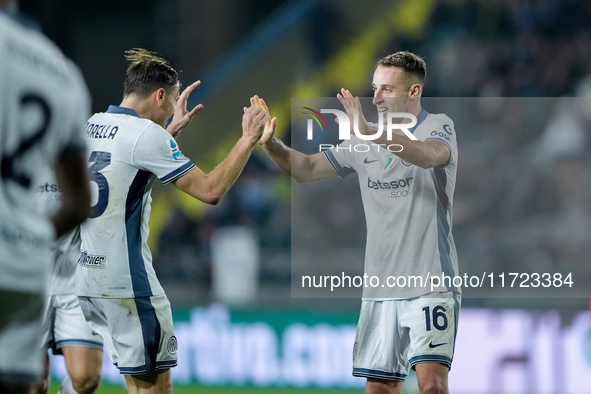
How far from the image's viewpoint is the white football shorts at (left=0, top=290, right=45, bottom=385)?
7.04ft

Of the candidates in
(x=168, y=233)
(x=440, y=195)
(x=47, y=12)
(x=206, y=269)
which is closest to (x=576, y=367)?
(x=440, y=195)

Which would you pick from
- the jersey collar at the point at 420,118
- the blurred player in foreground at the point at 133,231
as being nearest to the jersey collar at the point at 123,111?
the blurred player in foreground at the point at 133,231

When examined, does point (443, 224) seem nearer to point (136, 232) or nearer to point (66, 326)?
point (136, 232)

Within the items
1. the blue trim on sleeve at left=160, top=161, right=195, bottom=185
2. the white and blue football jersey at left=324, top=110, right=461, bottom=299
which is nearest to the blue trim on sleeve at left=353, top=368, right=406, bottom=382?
the white and blue football jersey at left=324, top=110, right=461, bottom=299

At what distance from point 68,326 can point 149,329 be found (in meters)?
1.05

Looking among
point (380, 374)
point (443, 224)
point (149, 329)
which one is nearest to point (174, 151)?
point (149, 329)

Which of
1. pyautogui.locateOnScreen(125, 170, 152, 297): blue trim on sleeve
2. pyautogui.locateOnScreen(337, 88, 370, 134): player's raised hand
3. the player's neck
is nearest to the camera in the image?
pyautogui.locateOnScreen(337, 88, 370, 134): player's raised hand

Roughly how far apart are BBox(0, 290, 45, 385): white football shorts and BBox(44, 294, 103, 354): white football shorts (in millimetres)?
2785

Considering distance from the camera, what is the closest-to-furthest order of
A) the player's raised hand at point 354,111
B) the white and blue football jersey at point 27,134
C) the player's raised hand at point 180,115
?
the white and blue football jersey at point 27,134 < the player's raised hand at point 354,111 < the player's raised hand at point 180,115

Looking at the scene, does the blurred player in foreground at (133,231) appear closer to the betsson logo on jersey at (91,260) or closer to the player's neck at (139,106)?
the betsson logo on jersey at (91,260)

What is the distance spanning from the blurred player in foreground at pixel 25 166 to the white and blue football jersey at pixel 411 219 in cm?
251

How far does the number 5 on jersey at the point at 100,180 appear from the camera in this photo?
4164 mm

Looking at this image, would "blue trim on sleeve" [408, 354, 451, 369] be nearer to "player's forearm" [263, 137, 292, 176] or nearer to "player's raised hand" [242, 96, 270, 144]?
"player's forearm" [263, 137, 292, 176]

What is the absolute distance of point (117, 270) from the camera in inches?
→ 165
